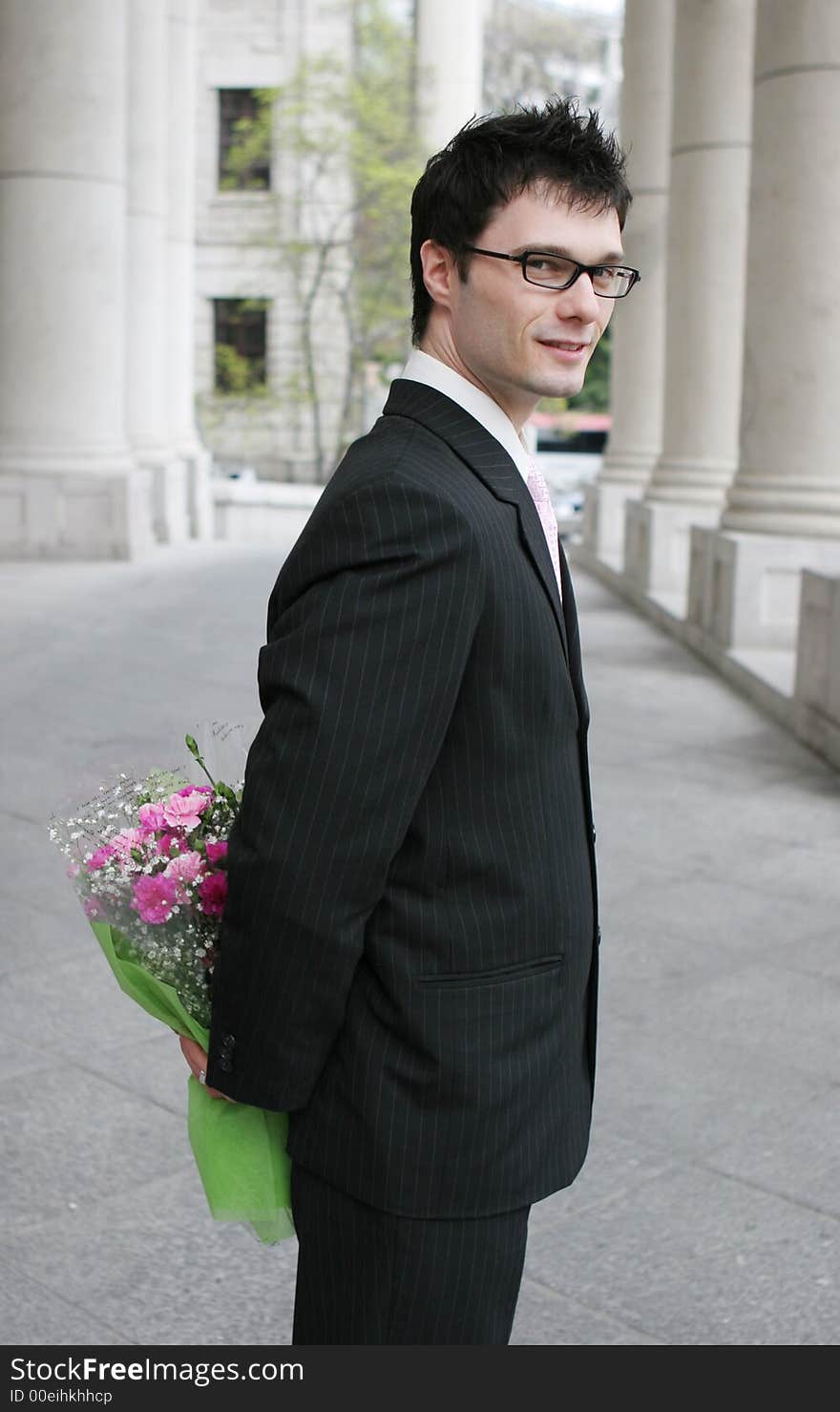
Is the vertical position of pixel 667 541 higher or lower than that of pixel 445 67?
lower

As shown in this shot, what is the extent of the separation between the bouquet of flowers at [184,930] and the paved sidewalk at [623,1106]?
0.10m

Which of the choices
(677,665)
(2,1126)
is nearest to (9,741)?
(2,1126)

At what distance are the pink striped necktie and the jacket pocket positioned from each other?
0.47 m

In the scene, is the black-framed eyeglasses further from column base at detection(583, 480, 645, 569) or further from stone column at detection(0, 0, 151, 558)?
column base at detection(583, 480, 645, 569)

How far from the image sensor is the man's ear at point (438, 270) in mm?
2102

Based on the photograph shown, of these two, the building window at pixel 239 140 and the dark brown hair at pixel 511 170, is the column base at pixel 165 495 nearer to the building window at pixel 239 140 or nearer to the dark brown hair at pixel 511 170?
the dark brown hair at pixel 511 170

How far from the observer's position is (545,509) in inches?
88.6

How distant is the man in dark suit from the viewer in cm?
193

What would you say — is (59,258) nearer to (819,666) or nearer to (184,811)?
(819,666)

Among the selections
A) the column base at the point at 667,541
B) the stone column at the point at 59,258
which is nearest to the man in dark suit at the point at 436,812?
the column base at the point at 667,541

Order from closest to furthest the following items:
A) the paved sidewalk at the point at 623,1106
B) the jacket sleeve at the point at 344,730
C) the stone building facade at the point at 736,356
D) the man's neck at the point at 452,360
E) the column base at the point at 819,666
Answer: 1. the jacket sleeve at the point at 344,730
2. the man's neck at the point at 452,360
3. the paved sidewalk at the point at 623,1106
4. the column base at the point at 819,666
5. the stone building facade at the point at 736,356

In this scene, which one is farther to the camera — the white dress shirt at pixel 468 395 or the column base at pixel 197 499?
the column base at pixel 197 499

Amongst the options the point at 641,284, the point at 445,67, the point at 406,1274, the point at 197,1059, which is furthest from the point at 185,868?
the point at 445,67

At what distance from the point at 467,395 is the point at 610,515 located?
1997 cm
